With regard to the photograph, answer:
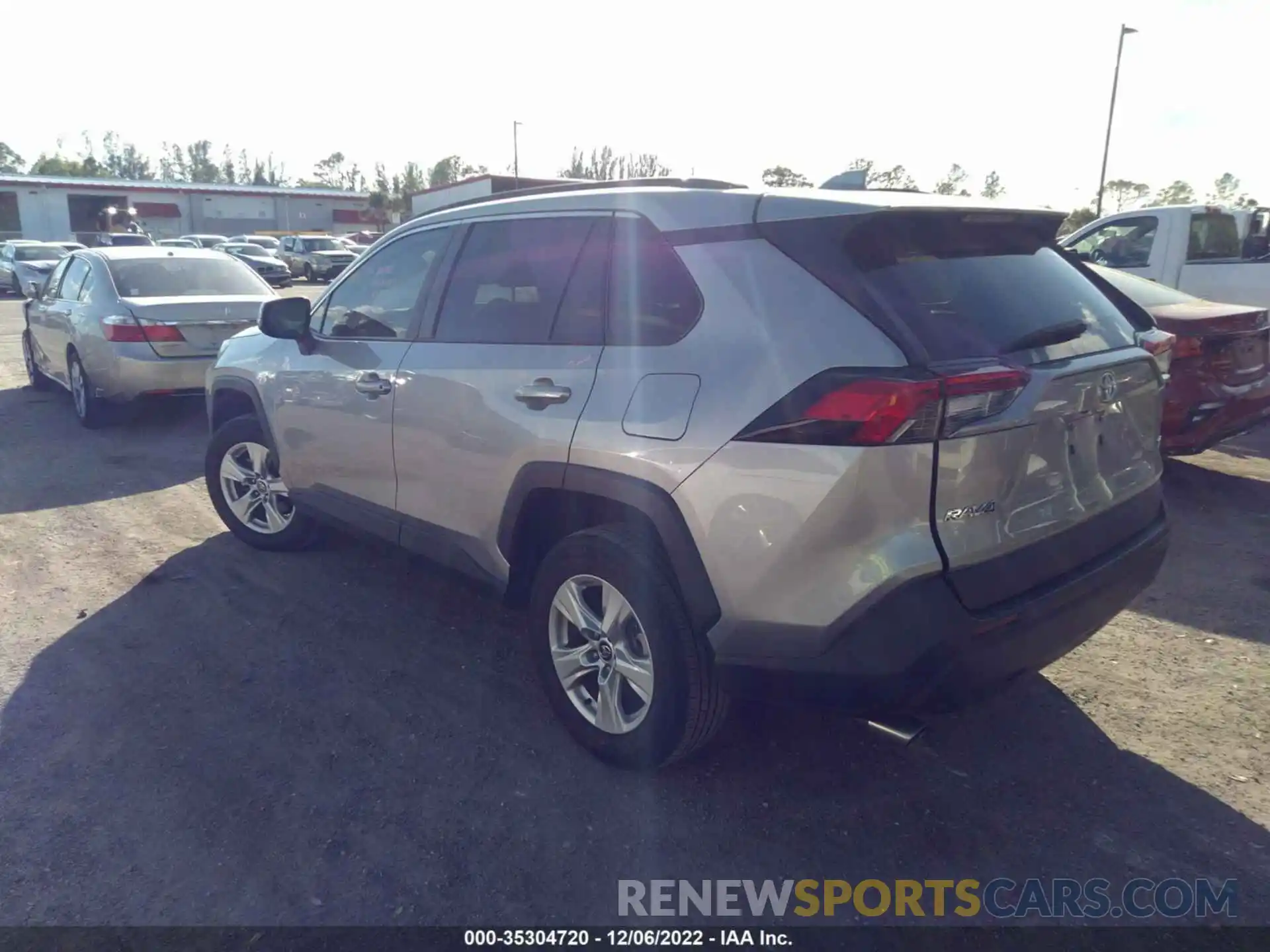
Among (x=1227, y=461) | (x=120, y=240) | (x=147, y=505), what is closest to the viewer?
(x=147, y=505)

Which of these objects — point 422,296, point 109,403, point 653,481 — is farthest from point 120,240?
point 653,481

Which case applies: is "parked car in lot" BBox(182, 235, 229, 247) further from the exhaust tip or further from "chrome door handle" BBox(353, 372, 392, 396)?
the exhaust tip

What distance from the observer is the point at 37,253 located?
2828 centimetres

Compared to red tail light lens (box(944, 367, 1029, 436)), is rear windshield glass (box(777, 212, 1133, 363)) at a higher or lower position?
higher

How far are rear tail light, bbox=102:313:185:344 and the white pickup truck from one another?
8533 mm

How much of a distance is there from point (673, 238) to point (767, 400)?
2.39 ft

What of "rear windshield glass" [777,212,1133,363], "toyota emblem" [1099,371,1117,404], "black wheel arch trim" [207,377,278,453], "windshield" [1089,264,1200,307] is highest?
"rear windshield glass" [777,212,1133,363]

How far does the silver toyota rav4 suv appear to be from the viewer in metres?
2.42

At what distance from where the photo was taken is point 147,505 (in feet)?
20.4

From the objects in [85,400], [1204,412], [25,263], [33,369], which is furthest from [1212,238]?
[25,263]

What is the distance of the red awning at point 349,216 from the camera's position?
67125 mm

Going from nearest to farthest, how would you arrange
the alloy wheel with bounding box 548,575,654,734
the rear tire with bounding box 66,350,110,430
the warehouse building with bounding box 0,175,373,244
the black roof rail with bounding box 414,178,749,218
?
the alloy wheel with bounding box 548,575,654,734 → the black roof rail with bounding box 414,178,749,218 → the rear tire with bounding box 66,350,110,430 → the warehouse building with bounding box 0,175,373,244

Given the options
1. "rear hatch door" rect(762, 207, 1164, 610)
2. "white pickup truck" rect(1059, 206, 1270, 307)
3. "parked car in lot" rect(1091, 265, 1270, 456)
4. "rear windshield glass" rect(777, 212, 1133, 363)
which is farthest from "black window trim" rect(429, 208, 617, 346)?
"white pickup truck" rect(1059, 206, 1270, 307)

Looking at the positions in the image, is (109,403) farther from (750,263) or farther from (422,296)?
(750,263)
